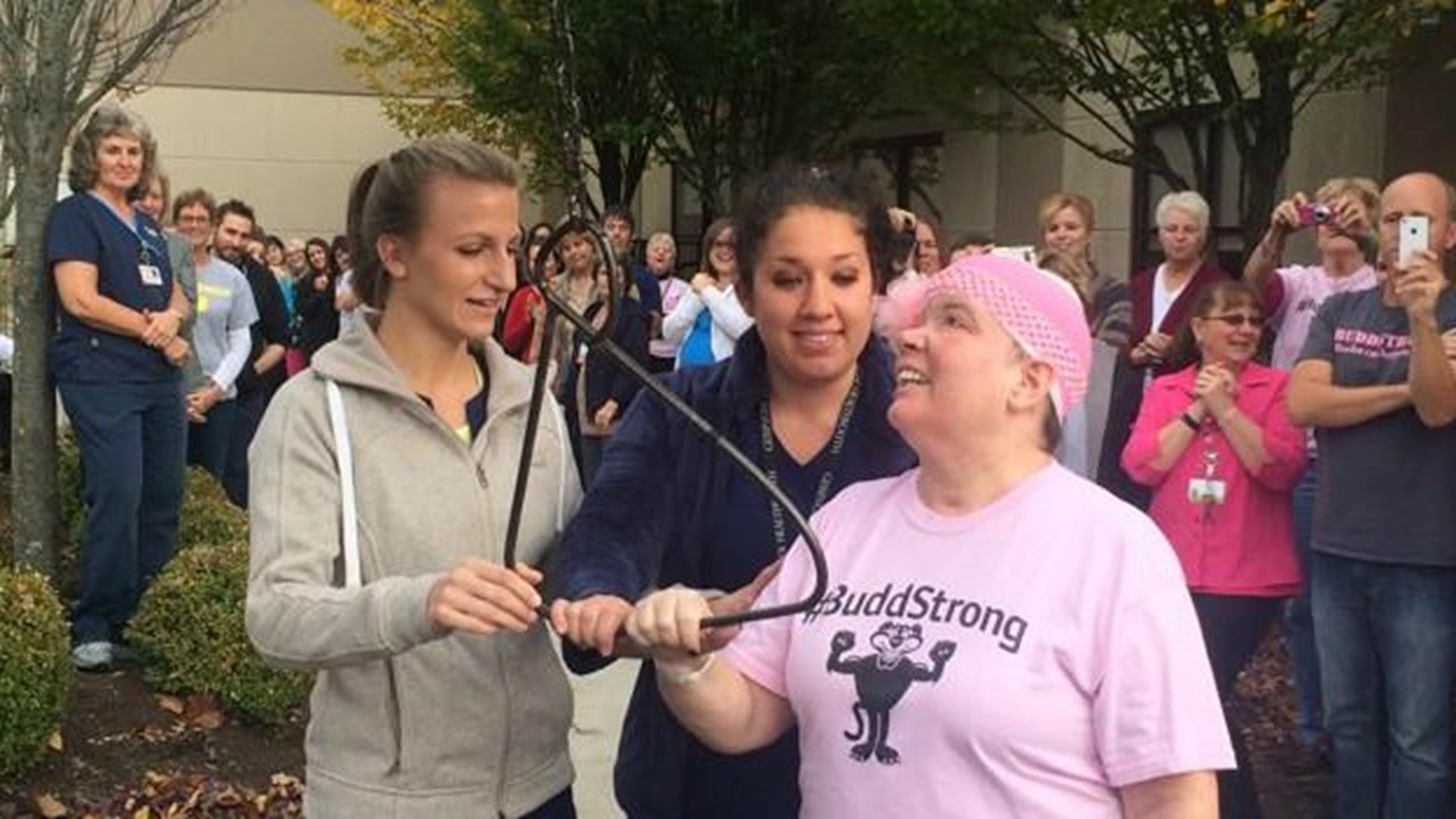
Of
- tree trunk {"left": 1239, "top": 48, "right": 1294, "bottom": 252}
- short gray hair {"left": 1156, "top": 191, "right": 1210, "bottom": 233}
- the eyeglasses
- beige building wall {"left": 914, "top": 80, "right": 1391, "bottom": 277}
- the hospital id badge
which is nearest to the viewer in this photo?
the hospital id badge

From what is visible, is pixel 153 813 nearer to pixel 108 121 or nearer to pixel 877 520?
pixel 108 121

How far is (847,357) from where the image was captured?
261 cm

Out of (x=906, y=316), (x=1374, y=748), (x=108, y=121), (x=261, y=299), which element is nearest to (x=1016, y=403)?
(x=906, y=316)

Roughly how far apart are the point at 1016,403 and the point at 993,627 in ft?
1.00

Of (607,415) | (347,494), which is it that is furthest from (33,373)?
(607,415)

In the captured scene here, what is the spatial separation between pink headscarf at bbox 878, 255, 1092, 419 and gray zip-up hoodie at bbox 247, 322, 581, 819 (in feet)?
2.40

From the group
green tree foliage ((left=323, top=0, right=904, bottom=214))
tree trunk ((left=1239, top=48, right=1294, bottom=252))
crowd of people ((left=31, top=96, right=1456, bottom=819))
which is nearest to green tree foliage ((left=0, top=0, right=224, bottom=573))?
crowd of people ((left=31, top=96, right=1456, bottom=819))

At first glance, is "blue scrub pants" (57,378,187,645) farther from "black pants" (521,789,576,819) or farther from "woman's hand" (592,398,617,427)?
"woman's hand" (592,398,617,427)

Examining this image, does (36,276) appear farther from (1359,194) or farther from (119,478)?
(1359,194)

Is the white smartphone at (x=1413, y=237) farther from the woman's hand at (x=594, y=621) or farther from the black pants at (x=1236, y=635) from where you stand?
the woman's hand at (x=594, y=621)

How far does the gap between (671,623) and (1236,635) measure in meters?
3.23

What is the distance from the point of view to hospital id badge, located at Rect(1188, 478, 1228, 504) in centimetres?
487

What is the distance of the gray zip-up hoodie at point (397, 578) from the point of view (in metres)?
2.41

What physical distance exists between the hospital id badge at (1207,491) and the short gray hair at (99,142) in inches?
138
